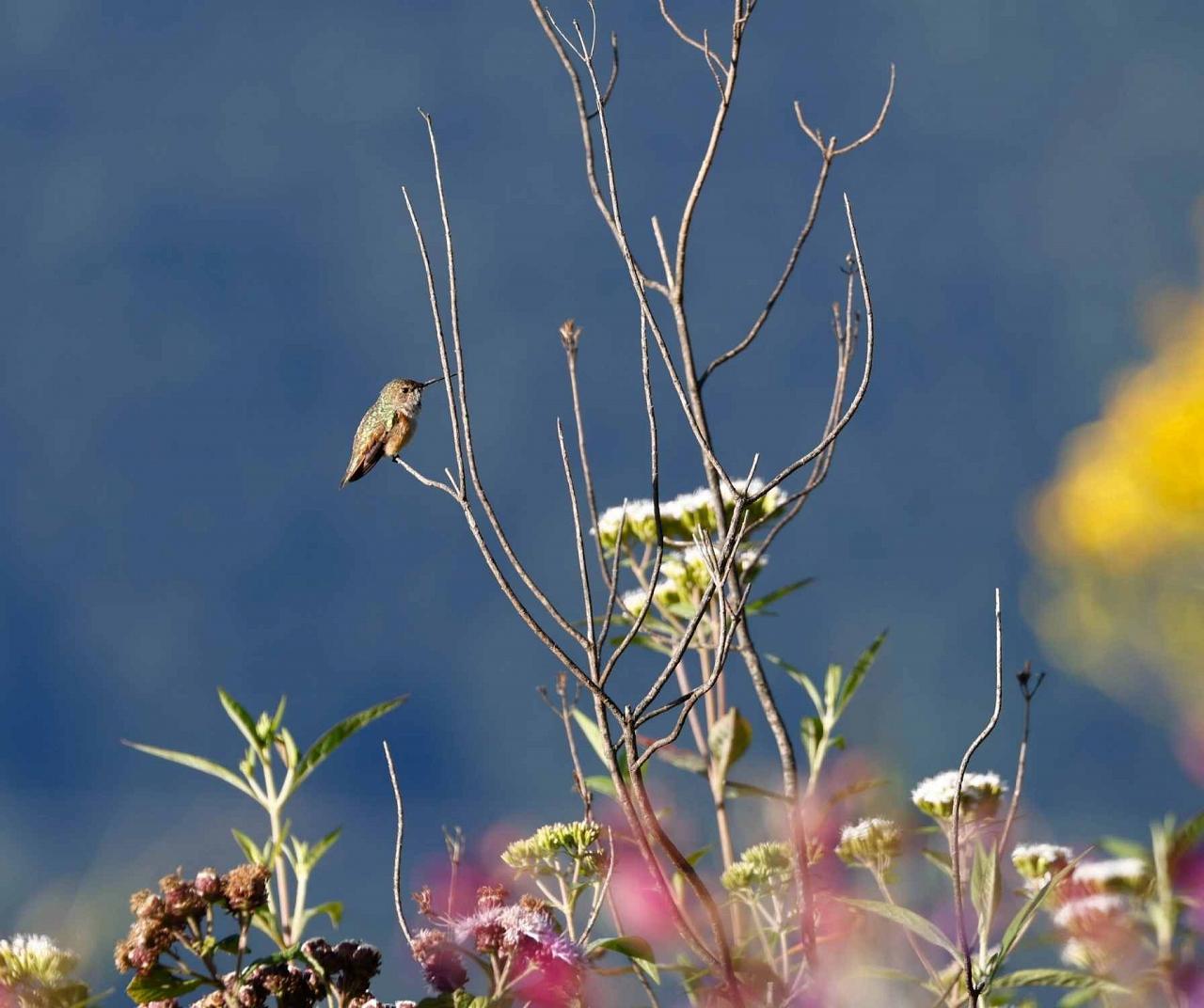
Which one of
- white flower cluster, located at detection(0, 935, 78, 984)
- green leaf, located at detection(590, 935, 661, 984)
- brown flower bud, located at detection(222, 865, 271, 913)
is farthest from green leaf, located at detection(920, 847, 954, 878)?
white flower cluster, located at detection(0, 935, 78, 984)

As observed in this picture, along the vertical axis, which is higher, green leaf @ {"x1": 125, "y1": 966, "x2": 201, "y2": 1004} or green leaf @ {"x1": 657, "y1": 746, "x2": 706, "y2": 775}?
green leaf @ {"x1": 657, "y1": 746, "x2": 706, "y2": 775}

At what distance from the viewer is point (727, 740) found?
1853mm

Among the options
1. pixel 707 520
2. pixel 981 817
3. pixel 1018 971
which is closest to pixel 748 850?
pixel 981 817

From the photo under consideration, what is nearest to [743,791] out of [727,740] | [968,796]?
[727,740]

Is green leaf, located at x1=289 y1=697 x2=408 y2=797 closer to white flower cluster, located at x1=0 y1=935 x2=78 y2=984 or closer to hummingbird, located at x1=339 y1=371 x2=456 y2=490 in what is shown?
white flower cluster, located at x1=0 y1=935 x2=78 y2=984

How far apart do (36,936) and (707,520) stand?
1236mm

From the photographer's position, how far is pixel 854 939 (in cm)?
148

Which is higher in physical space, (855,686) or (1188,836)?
(855,686)

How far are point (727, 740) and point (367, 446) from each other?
88cm

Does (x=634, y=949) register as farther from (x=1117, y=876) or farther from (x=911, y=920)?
(x=1117, y=876)

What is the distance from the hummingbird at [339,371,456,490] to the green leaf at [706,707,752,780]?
0.78 m

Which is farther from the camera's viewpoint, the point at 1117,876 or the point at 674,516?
the point at 674,516

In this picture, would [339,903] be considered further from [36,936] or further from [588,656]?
[588,656]

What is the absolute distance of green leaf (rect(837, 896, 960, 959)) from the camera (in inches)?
47.5
